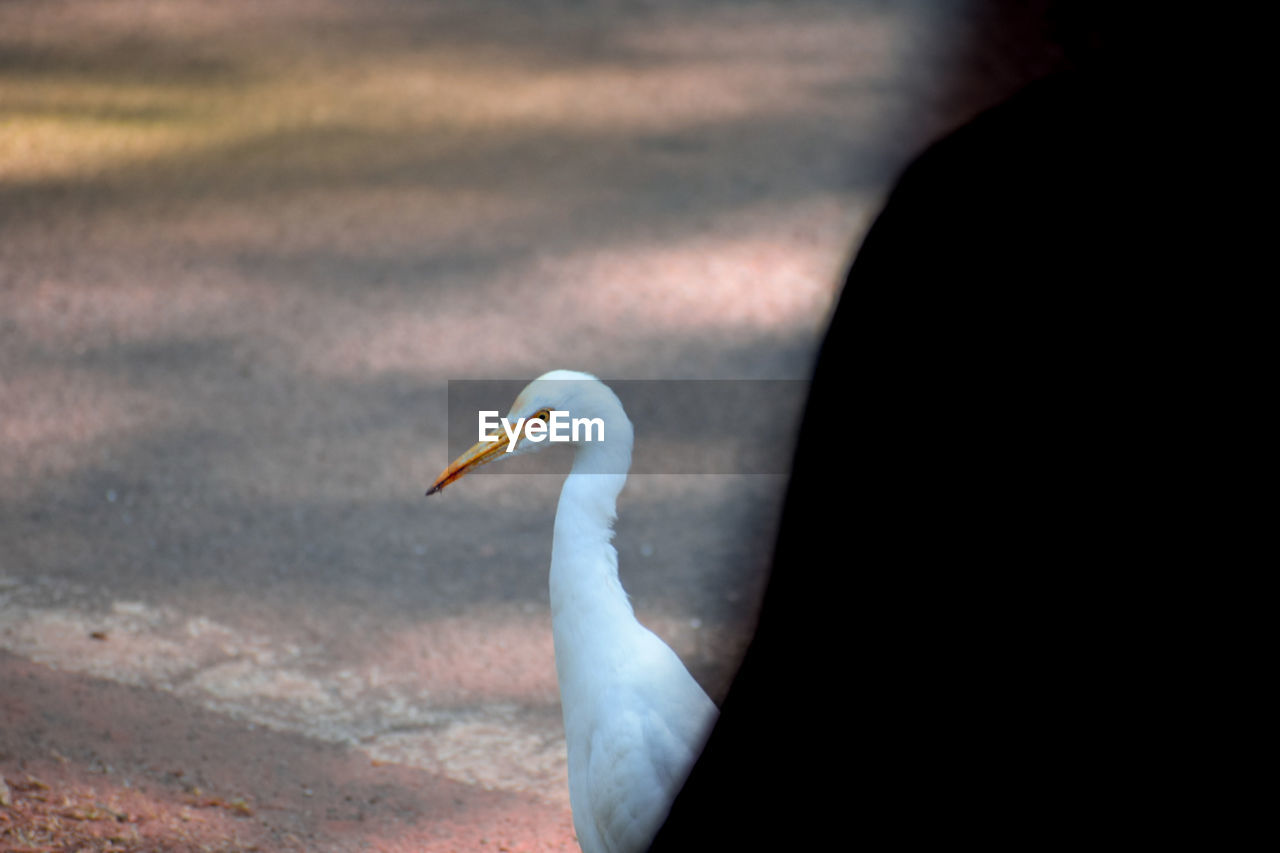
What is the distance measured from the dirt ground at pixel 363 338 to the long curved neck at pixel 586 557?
0.58 m

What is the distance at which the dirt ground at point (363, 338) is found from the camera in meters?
2.25

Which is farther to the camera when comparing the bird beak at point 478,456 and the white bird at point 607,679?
the bird beak at point 478,456

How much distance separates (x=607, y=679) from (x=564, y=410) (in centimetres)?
42

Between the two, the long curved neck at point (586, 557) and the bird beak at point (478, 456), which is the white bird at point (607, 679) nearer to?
the long curved neck at point (586, 557)

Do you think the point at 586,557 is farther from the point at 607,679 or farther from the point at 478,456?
the point at 478,456

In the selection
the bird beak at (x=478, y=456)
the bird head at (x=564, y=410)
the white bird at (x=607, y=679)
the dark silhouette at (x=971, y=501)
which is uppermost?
the dark silhouette at (x=971, y=501)

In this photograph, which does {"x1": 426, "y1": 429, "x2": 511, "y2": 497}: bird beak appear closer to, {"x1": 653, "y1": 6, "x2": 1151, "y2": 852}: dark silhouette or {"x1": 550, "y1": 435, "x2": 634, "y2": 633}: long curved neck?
{"x1": 550, "y1": 435, "x2": 634, "y2": 633}: long curved neck

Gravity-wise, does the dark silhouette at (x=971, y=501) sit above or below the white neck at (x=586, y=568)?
above

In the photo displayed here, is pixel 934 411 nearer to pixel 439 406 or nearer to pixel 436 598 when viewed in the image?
pixel 436 598

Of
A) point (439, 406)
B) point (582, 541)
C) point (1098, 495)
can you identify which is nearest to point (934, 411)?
point (1098, 495)

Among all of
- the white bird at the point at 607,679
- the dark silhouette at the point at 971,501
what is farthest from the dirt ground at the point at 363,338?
the white bird at the point at 607,679

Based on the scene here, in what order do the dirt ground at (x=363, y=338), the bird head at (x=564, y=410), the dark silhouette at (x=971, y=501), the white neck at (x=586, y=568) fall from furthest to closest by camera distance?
1. the dirt ground at (x=363, y=338)
2. the bird head at (x=564, y=410)
3. the white neck at (x=586, y=568)
4. the dark silhouette at (x=971, y=501)

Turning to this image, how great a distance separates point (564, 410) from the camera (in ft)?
6.54

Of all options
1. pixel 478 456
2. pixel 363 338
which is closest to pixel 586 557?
pixel 478 456
